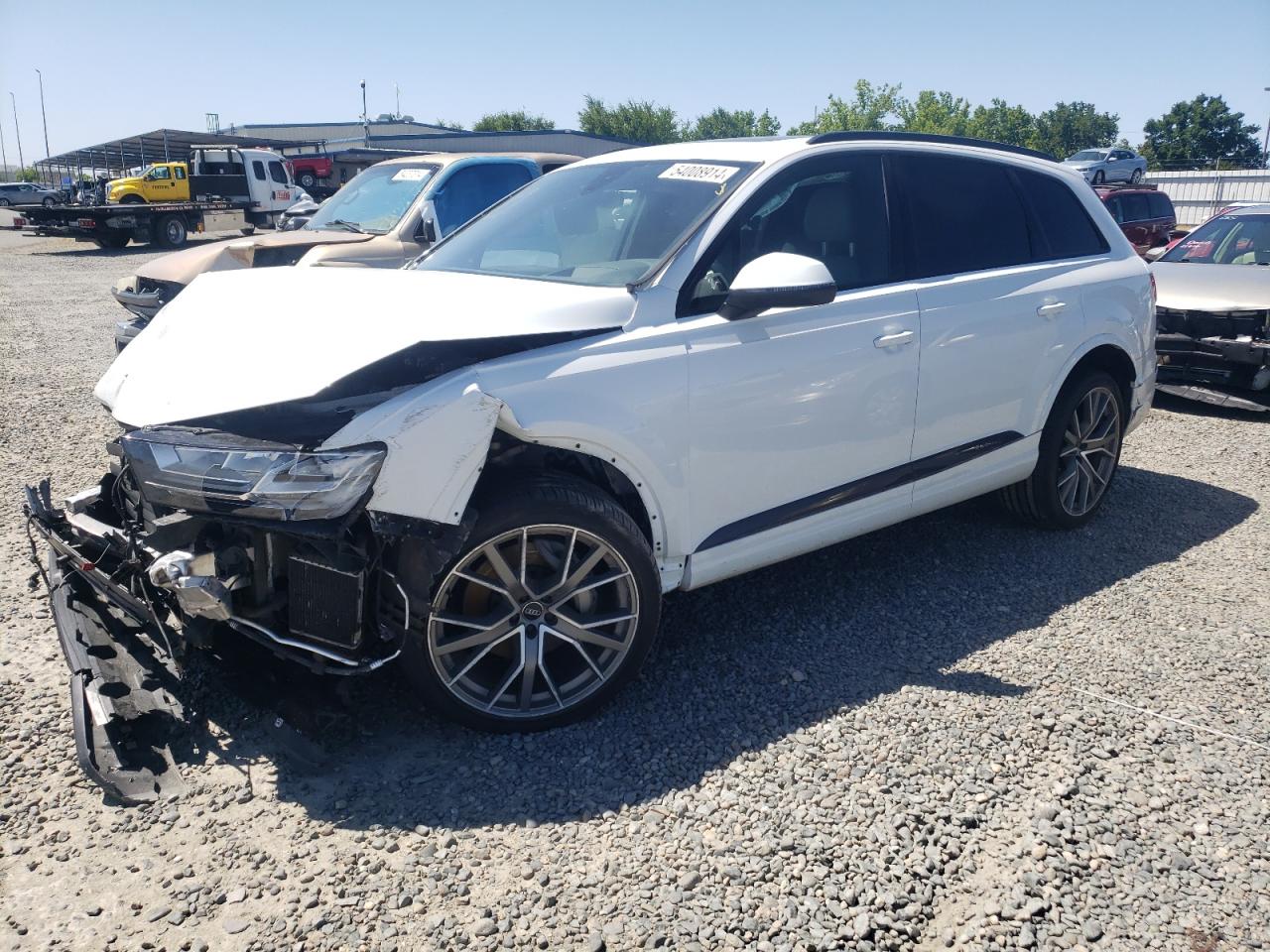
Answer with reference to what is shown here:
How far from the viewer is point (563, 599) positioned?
3162 millimetres

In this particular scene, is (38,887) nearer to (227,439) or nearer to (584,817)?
(227,439)

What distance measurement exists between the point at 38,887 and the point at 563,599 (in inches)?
64.9

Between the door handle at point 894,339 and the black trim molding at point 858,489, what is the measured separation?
53 cm

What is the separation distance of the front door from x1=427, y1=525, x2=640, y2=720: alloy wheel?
423mm

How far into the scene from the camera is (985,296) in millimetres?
4250

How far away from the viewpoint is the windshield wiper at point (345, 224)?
352 inches

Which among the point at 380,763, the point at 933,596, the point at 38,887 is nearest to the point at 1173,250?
the point at 933,596

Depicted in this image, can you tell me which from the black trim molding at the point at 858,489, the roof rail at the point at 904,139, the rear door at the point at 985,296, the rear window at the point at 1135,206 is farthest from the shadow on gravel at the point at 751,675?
→ the rear window at the point at 1135,206

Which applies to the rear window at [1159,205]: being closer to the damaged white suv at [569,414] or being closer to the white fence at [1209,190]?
the white fence at [1209,190]

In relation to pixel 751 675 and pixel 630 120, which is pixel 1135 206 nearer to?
pixel 751 675

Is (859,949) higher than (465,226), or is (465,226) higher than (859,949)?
(465,226)

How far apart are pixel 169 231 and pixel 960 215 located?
25632 mm

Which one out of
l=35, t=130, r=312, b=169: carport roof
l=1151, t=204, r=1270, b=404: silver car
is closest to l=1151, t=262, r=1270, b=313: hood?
l=1151, t=204, r=1270, b=404: silver car

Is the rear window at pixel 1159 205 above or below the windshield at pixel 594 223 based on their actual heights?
above
